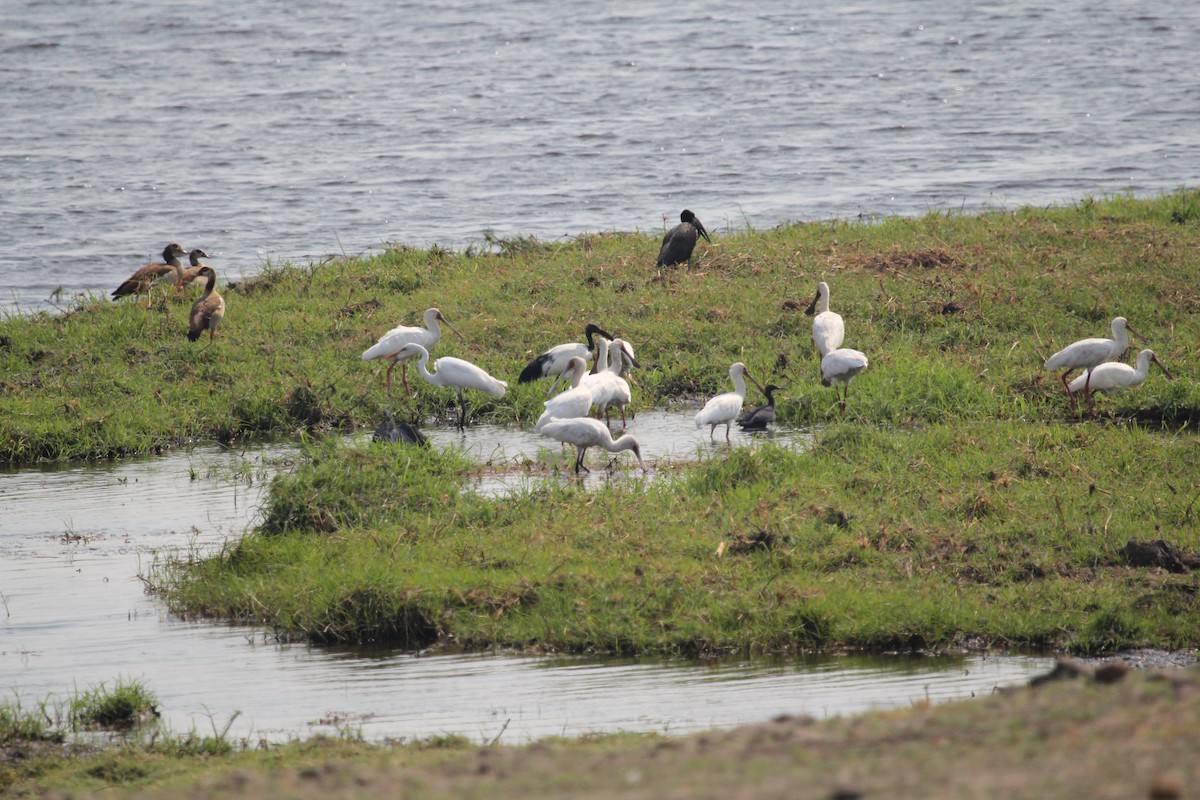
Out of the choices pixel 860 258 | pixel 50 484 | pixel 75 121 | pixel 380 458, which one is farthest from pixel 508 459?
pixel 75 121

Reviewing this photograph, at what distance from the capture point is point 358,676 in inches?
270

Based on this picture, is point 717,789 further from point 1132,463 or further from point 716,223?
point 716,223

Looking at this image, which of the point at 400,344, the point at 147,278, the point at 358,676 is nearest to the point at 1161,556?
the point at 358,676

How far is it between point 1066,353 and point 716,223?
9775 mm

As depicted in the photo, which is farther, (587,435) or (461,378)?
(461,378)

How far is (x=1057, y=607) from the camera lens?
6.96 metres

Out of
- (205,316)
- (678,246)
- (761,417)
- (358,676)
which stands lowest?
(358,676)

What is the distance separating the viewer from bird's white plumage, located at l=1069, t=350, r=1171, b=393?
34.2 feet

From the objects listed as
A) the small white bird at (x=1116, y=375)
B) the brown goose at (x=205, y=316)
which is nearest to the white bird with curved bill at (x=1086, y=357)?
the small white bird at (x=1116, y=375)

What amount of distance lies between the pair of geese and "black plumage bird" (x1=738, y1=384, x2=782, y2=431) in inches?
213

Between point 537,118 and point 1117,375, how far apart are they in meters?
20.6

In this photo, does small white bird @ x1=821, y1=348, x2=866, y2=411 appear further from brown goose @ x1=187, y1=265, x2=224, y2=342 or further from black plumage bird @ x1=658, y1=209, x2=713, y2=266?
brown goose @ x1=187, y1=265, x2=224, y2=342

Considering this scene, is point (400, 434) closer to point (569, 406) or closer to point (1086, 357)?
point (569, 406)

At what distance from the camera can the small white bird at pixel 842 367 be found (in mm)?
10984
